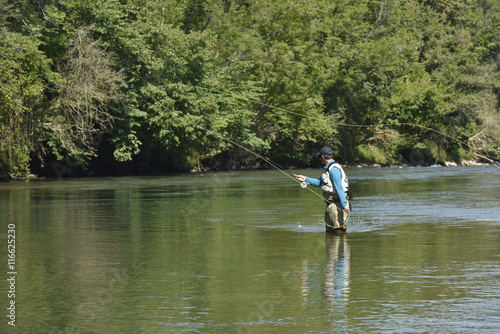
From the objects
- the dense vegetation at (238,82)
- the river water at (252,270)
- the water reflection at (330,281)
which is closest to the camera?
the river water at (252,270)

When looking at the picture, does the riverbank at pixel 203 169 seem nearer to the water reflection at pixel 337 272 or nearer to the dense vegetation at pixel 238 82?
the dense vegetation at pixel 238 82

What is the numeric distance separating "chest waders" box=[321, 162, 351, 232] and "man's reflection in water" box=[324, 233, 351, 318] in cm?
29

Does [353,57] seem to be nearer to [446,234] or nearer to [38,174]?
[38,174]

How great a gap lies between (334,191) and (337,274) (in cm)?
410

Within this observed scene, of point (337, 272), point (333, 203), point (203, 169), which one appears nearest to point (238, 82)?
point (203, 169)

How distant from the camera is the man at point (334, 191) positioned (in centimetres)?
1414

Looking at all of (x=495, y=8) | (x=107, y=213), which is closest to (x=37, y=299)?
(x=107, y=213)

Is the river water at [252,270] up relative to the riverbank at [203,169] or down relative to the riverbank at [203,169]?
down

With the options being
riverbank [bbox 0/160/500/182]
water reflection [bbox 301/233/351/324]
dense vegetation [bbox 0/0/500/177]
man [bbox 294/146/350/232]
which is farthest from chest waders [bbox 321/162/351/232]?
riverbank [bbox 0/160/500/182]

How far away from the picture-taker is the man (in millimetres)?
14141

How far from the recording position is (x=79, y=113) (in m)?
36.8

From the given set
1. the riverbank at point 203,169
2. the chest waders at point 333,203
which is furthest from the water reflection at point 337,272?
the riverbank at point 203,169

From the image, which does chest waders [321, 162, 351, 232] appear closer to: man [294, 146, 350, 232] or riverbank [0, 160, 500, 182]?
man [294, 146, 350, 232]

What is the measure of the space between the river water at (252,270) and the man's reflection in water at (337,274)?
0.02 m
